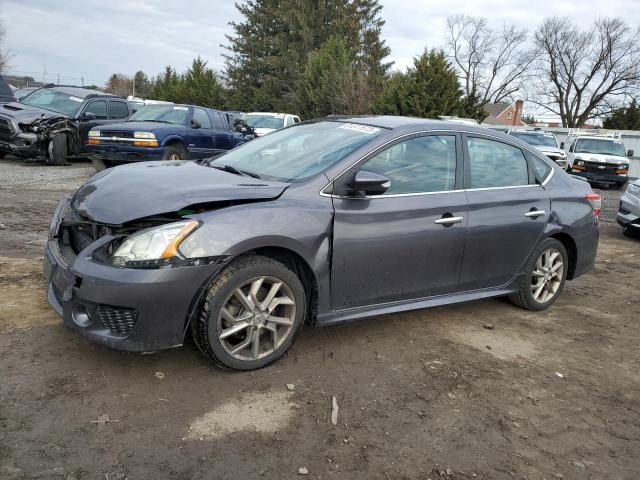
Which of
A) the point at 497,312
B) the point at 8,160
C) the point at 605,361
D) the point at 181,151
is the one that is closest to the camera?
the point at 605,361

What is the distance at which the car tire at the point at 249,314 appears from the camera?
3.18 metres

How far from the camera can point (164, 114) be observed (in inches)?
474

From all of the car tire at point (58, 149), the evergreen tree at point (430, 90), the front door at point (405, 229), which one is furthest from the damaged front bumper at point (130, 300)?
the evergreen tree at point (430, 90)

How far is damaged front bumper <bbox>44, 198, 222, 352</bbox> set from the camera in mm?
2980

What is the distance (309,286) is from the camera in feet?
11.8

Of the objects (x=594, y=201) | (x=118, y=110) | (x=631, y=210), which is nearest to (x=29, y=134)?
(x=118, y=110)

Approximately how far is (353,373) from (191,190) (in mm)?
1530

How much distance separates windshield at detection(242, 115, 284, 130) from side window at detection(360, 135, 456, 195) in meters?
13.7

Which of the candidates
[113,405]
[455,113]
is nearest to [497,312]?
[113,405]

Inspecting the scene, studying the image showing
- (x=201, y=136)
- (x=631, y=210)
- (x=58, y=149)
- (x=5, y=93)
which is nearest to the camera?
(x=631, y=210)

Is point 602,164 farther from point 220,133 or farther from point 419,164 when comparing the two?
point 419,164

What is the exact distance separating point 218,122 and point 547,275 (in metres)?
9.13

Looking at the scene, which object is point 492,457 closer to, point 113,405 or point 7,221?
point 113,405

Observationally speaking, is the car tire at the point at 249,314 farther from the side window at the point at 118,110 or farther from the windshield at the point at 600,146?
the windshield at the point at 600,146
